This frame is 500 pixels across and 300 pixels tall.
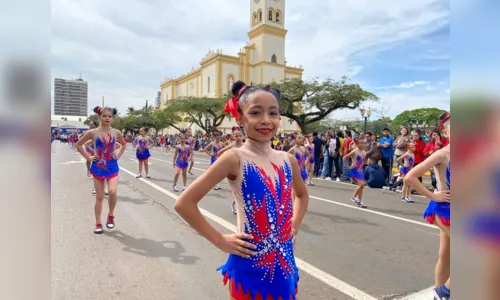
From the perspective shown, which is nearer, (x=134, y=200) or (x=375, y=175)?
Answer: (x=134, y=200)

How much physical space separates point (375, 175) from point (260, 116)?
11066mm

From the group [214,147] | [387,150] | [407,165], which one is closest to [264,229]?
[407,165]

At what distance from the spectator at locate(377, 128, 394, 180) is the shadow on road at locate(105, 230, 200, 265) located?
9413mm

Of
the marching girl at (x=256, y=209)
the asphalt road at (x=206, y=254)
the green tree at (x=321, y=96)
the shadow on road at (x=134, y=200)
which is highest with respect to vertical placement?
the green tree at (x=321, y=96)

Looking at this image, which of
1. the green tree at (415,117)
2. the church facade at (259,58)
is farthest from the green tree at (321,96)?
the green tree at (415,117)

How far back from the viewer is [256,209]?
201 centimetres

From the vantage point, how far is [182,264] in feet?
14.5

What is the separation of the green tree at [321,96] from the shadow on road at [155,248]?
2107 centimetres

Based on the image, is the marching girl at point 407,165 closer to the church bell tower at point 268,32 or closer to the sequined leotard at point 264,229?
the sequined leotard at point 264,229

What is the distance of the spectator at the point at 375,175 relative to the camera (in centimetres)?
1209

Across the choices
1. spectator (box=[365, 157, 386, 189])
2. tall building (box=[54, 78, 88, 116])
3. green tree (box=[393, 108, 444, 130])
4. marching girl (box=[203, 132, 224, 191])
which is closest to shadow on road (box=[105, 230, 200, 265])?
tall building (box=[54, 78, 88, 116])

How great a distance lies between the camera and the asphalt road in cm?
369

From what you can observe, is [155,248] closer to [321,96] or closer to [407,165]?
[407,165]
